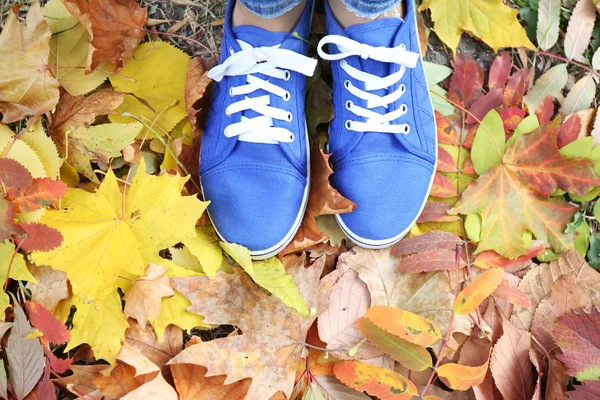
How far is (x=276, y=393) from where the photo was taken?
3.13ft

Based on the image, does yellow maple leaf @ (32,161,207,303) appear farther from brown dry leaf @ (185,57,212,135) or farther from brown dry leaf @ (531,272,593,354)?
brown dry leaf @ (531,272,593,354)

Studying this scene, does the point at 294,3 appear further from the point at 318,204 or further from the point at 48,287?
the point at 48,287

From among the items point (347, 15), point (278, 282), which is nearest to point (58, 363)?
point (278, 282)

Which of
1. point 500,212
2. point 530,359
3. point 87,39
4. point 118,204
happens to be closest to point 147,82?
point 87,39

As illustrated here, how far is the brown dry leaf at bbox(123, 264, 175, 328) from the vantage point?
3.08 feet

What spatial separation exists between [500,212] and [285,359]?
555 mm

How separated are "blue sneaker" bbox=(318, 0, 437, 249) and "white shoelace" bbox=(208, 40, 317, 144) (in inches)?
3.1

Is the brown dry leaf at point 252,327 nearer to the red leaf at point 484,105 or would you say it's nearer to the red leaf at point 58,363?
the red leaf at point 58,363

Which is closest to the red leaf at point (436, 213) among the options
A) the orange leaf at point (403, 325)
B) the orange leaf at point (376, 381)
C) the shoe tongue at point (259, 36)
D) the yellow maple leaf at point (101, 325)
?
the orange leaf at point (403, 325)

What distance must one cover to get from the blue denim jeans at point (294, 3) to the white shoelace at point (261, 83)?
0.10 meters

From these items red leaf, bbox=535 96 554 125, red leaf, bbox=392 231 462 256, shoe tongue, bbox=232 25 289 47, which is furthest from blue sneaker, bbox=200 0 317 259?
red leaf, bbox=535 96 554 125

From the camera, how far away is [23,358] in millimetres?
938

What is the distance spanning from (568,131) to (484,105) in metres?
0.19

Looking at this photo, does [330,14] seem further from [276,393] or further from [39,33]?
[276,393]
